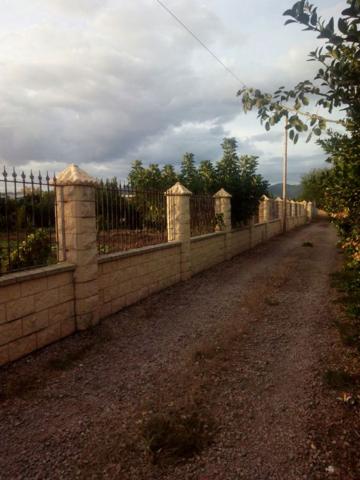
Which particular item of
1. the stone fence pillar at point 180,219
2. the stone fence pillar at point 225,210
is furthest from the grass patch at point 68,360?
the stone fence pillar at point 225,210

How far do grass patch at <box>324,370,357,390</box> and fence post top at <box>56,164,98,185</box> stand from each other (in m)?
4.25

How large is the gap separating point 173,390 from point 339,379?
6.09 ft

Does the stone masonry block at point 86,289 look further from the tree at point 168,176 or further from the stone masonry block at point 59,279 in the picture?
the tree at point 168,176

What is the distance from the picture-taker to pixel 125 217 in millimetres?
6781

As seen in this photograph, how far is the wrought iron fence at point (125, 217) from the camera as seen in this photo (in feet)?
20.6

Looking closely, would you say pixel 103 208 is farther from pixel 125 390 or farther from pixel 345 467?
pixel 345 467

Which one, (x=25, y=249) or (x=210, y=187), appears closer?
(x=25, y=249)

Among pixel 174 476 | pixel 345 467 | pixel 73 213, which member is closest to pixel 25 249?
pixel 73 213

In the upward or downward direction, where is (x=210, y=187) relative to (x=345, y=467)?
upward

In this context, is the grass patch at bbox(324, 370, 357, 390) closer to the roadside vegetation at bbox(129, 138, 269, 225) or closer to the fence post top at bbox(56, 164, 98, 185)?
the fence post top at bbox(56, 164, 98, 185)

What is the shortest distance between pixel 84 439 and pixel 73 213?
3244 millimetres

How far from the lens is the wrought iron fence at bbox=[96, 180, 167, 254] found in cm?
627

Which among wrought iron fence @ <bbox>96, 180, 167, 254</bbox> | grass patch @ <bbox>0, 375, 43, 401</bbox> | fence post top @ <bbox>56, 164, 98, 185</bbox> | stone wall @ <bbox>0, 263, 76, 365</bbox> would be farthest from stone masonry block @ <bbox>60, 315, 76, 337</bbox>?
fence post top @ <bbox>56, 164, 98, 185</bbox>

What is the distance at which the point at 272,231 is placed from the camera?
21.0 m
